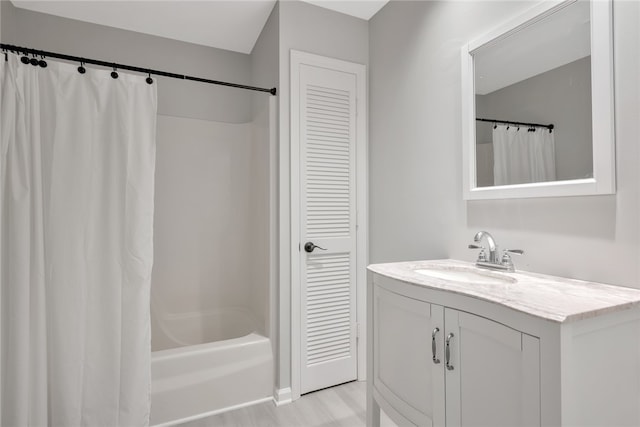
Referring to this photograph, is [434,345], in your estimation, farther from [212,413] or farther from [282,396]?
[212,413]

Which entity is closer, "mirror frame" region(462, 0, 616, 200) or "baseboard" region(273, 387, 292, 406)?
"mirror frame" region(462, 0, 616, 200)

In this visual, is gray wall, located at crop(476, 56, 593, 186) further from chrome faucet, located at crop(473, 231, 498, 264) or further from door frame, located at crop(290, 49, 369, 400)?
door frame, located at crop(290, 49, 369, 400)

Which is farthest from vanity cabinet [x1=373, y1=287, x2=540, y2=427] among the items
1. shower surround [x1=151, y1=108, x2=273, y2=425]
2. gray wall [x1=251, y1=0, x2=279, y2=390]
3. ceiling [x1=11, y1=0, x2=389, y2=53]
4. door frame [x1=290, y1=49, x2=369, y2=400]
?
ceiling [x1=11, y1=0, x2=389, y2=53]

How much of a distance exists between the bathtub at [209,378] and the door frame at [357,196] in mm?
203

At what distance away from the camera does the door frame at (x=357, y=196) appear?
81.5 inches

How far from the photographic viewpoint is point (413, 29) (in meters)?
1.95

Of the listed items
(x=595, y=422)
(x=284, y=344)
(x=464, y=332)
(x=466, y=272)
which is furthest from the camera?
(x=284, y=344)

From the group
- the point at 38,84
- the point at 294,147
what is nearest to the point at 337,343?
the point at 294,147

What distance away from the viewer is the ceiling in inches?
84.5

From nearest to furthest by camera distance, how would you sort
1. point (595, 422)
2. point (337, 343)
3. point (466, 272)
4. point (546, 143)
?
point (595, 422) < point (546, 143) < point (466, 272) < point (337, 343)

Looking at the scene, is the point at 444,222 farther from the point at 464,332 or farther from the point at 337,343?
the point at 337,343

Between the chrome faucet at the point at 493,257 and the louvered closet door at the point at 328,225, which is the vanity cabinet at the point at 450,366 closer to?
the chrome faucet at the point at 493,257

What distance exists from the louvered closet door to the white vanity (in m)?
0.83

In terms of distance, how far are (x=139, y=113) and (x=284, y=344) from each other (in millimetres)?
1557
